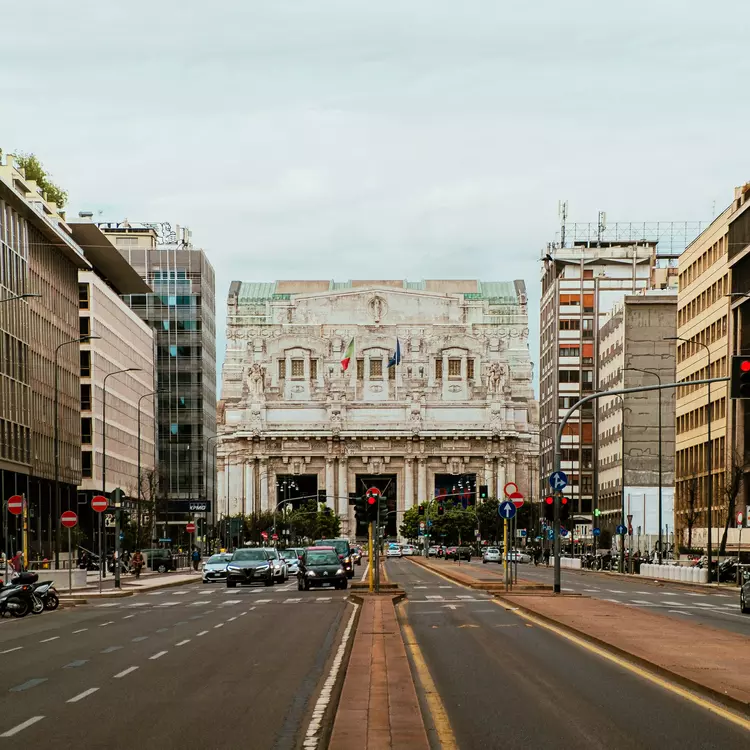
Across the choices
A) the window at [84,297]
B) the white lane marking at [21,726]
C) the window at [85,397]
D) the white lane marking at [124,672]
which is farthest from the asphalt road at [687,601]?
the window at [84,297]

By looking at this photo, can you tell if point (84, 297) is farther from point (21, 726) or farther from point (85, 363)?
point (21, 726)

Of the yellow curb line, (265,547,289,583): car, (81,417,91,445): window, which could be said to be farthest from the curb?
(81,417,91,445): window

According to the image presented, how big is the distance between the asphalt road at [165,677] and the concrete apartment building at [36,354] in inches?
1651

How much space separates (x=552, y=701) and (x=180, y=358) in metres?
139

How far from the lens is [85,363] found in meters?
106

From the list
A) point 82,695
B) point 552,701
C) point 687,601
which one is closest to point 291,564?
point 687,601

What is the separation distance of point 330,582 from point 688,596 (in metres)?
13.7

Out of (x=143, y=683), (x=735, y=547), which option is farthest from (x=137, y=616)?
(x=735, y=547)

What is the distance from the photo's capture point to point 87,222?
345 ft

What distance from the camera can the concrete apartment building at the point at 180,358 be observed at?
151625mm

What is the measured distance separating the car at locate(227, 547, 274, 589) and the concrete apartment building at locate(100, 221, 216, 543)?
8608 cm

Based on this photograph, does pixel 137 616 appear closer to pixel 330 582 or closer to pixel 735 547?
pixel 330 582

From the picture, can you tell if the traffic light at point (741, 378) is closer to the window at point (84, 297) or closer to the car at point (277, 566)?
the car at point (277, 566)

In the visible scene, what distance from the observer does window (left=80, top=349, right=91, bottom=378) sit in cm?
10612
